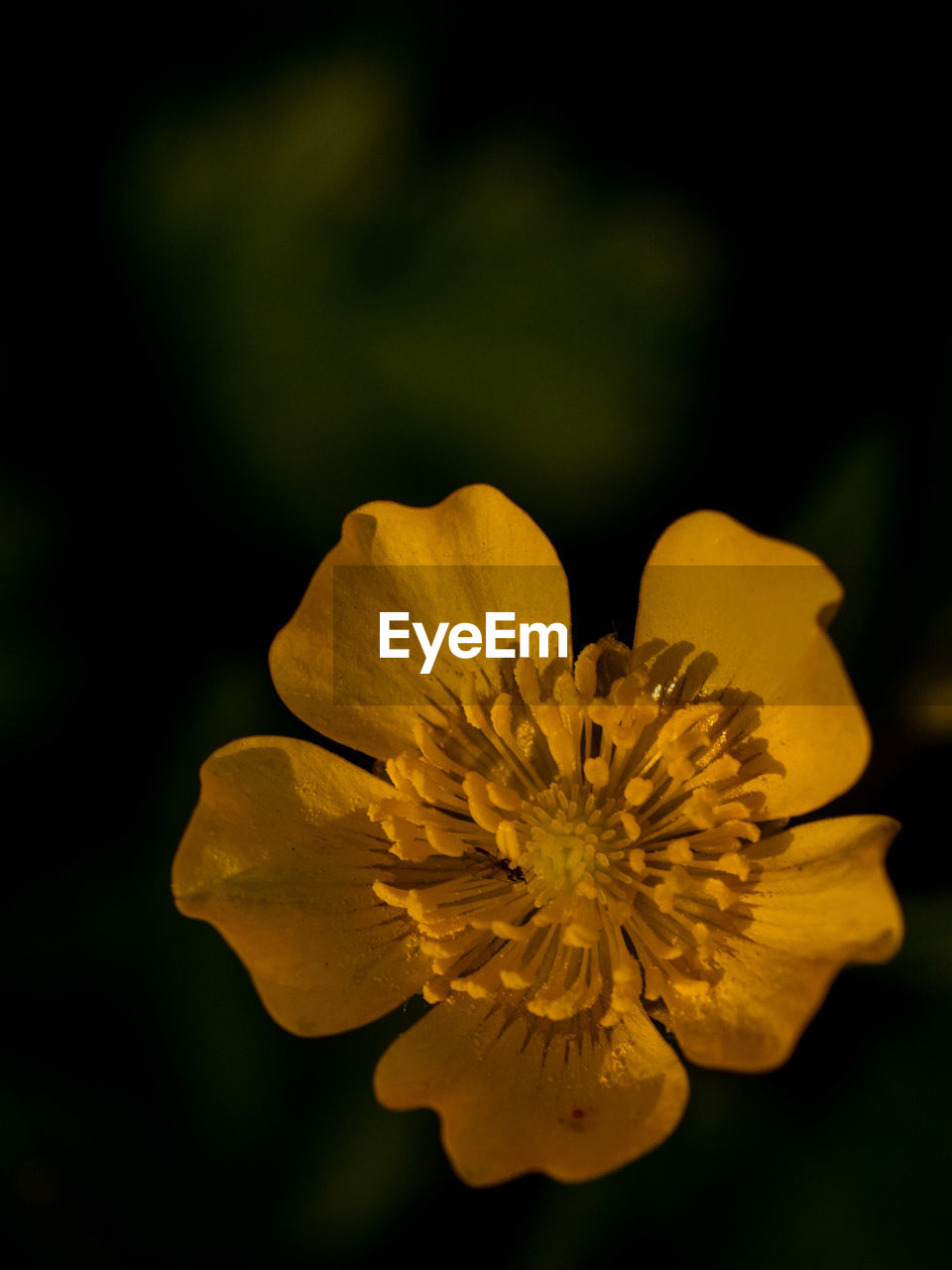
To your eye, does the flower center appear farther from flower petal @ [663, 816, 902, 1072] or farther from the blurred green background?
the blurred green background

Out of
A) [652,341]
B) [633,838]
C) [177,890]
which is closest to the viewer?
[177,890]

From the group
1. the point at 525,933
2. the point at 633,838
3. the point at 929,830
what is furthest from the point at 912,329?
the point at 525,933

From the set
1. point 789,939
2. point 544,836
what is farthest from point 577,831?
point 789,939

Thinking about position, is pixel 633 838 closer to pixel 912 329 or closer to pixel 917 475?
pixel 917 475

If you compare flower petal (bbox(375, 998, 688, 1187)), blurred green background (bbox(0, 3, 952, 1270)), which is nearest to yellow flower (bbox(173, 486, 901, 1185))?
flower petal (bbox(375, 998, 688, 1187))

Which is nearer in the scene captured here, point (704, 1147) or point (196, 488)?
point (704, 1147)

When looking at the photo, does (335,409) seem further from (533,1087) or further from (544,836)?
(533,1087)
